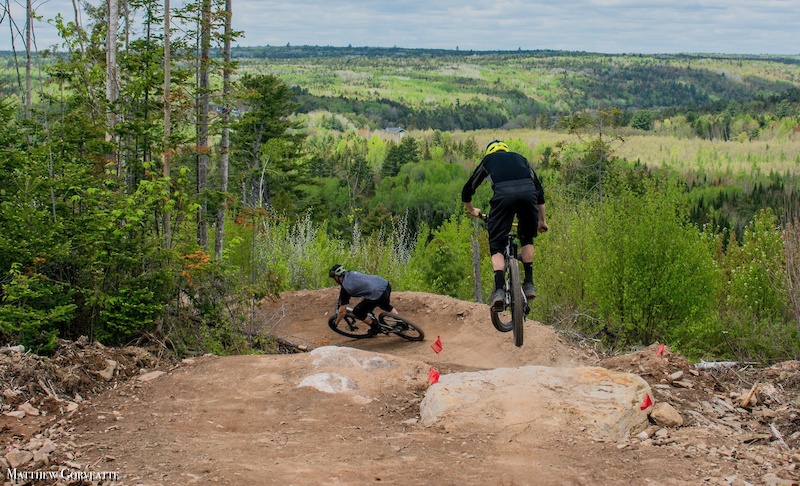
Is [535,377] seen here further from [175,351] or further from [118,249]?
[118,249]

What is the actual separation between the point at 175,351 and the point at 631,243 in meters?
13.1

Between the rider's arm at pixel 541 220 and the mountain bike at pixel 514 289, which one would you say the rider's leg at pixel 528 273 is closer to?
the mountain bike at pixel 514 289

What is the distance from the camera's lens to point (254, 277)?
52.6 ft

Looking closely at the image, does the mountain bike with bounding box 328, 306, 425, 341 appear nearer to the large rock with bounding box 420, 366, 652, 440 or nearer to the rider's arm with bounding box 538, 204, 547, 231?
the large rock with bounding box 420, 366, 652, 440

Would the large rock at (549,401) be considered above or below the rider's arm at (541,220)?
below

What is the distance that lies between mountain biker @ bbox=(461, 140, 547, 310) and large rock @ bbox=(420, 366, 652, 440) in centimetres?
104

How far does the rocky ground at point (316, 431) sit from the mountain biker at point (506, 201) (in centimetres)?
194

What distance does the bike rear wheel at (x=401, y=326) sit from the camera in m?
15.7

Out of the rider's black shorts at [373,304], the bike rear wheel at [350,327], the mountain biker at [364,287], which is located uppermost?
the mountain biker at [364,287]

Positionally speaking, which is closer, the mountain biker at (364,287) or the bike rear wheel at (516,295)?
the bike rear wheel at (516,295)

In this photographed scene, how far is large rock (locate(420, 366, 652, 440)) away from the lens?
8.66m

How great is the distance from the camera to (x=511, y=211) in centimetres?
923

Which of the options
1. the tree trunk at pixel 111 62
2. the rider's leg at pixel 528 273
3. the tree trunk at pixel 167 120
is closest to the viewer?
the rider's leg at pixel 528 273

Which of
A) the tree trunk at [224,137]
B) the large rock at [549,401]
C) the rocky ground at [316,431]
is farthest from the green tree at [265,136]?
the large rock at [549,401]
